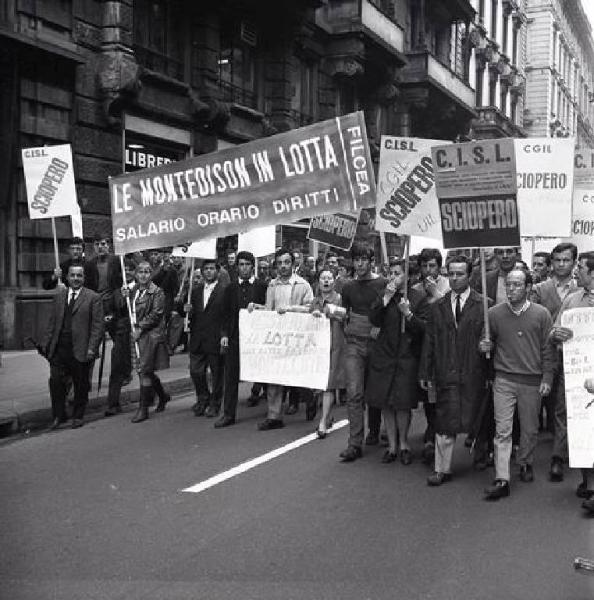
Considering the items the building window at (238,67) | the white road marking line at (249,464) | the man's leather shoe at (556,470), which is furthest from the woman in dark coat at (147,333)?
the building window at (238,67)

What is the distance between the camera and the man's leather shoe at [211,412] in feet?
30.3

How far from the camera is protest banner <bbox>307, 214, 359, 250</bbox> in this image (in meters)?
11.9

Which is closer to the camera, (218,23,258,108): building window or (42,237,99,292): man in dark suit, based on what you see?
(42,237,99,292): man in dark suit

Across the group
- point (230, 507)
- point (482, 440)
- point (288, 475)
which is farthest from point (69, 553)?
point (482, 440)

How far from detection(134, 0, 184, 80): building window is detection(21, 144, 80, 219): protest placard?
22.3 ft

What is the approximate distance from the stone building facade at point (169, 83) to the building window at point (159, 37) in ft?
0.12

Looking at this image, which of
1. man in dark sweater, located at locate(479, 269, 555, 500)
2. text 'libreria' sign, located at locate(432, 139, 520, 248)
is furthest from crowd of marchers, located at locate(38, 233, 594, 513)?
text 'libreria' sign, located at locate(432, 139, 520, 248)

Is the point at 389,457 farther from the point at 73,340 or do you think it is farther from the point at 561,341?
the point at 73,340

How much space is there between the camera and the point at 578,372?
6113 mm

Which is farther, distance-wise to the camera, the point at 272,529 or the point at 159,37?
the point at 159,37

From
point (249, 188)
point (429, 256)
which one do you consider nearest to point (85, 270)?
point (249, 188)

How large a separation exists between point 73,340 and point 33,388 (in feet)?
6.05

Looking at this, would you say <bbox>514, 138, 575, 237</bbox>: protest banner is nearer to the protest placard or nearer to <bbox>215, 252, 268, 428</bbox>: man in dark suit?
<bbox>215, 252, 268, 428</bbox>: man in dark suit

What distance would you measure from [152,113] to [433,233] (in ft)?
33.0
